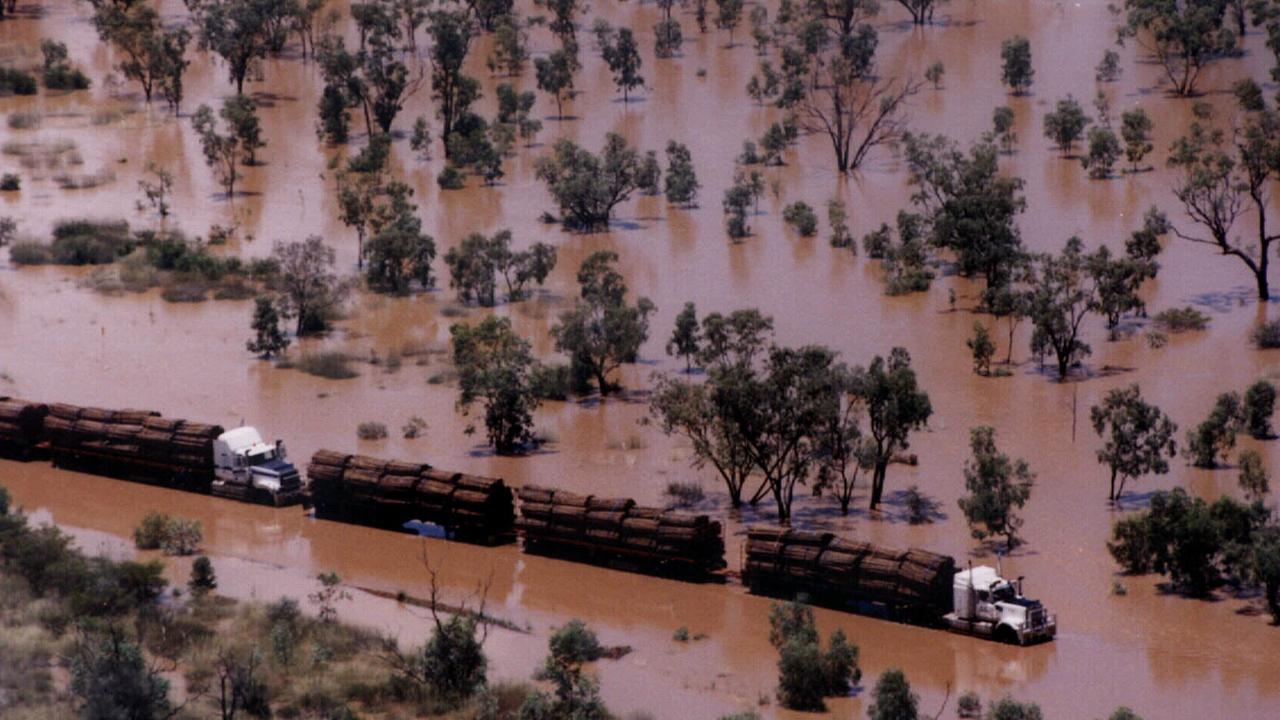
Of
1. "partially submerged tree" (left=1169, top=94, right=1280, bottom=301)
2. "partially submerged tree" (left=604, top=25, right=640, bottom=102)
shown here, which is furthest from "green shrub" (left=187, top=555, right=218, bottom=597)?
"partially submerged tree" (left=604, top=25, right=640, bottom=102)

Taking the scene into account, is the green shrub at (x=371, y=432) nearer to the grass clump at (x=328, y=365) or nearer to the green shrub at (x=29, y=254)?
the grass clump at (x=328, y=365)

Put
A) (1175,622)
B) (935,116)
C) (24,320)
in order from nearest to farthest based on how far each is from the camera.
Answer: (1175,622) < (24,320) < (935,116)

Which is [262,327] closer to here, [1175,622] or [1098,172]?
[1175,622]

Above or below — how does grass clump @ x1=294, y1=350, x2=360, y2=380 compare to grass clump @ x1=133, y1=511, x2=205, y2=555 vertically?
above

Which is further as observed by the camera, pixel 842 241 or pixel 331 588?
pixel 842 241

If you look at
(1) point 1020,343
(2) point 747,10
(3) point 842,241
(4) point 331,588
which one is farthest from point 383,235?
(2) point 747,10

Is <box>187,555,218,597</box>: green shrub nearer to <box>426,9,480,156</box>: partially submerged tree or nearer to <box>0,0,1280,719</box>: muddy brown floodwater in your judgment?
<box>0,0,1280,719</box>: muddy brown floodwater

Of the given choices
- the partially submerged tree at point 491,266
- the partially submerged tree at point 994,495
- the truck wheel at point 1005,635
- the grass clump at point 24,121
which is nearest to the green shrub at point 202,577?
the truck wheel at point 1005,635
